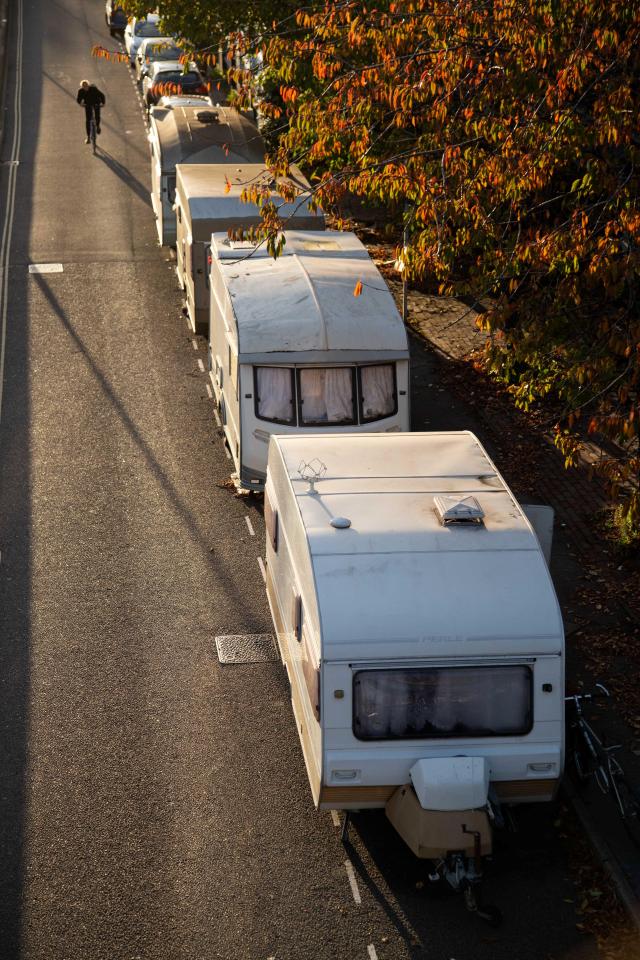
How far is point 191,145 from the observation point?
24375 millimetres

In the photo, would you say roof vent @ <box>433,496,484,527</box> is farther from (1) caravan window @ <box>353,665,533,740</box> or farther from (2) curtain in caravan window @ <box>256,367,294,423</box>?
(2) curtain in caravan window @ <box>256,367,294,423</box>

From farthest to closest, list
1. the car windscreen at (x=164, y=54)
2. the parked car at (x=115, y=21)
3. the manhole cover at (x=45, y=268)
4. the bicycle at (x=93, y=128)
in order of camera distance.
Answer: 1. the parked car at (x=115, y=21)
2. the car windscreen at (x=164, y=54)
3. the bicycle at (x=93, y=128)
4. the manhole cover at (x=45, y=268)

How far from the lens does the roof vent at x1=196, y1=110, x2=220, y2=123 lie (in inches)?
1001

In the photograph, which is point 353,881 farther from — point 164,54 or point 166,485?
point 164,54

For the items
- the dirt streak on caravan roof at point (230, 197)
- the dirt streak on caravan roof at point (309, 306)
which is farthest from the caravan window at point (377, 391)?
the dirt streak on caravan roof at point (230, 197)

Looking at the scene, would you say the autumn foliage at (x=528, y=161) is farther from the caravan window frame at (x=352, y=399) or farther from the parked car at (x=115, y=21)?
the parked car at (x=115, y=21)

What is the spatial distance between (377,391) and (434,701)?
6948 mm

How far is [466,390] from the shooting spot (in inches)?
798

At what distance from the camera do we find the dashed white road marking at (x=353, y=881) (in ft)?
32.7

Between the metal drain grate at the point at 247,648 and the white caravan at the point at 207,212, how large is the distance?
7.70 meters

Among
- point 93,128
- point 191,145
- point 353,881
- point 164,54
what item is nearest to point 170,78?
point 164,54

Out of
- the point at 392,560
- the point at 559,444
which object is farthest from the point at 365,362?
the point at 392,560

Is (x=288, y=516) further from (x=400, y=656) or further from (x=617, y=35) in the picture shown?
(x=617, y=35)

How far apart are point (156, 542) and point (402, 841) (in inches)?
243
